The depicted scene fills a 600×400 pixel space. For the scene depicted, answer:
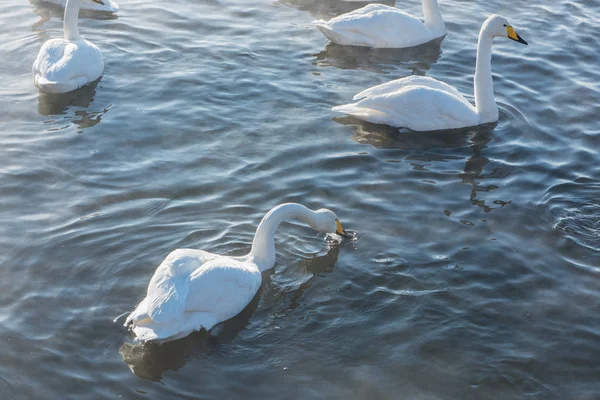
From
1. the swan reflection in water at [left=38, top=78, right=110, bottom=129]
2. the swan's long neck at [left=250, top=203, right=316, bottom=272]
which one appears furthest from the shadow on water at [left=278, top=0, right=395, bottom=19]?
the swan's long neck at [left=250, top=203, right=316, bottom=272]

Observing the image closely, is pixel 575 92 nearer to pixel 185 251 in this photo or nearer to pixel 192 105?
pixel 192 105

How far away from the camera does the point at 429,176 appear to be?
10.9 meters

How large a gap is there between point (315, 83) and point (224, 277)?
21.0ft

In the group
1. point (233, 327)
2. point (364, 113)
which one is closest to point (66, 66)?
point (364, 113)

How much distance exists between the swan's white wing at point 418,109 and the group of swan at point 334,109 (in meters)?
0.01

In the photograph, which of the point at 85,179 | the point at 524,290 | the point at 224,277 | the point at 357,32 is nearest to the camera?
the point at 224,277

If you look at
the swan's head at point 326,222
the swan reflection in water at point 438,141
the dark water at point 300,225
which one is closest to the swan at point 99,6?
the dark water at point 300,225

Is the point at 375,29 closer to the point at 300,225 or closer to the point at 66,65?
the point at 66,65

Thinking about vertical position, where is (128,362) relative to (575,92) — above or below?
below

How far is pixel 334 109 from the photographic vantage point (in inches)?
481

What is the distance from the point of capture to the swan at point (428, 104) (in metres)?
11.9

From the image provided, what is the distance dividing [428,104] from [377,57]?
3287 millimetres

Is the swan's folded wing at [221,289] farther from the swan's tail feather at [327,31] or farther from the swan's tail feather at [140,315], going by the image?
the swan's tail feather at [327,31]

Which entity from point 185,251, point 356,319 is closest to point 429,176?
point 356,319
